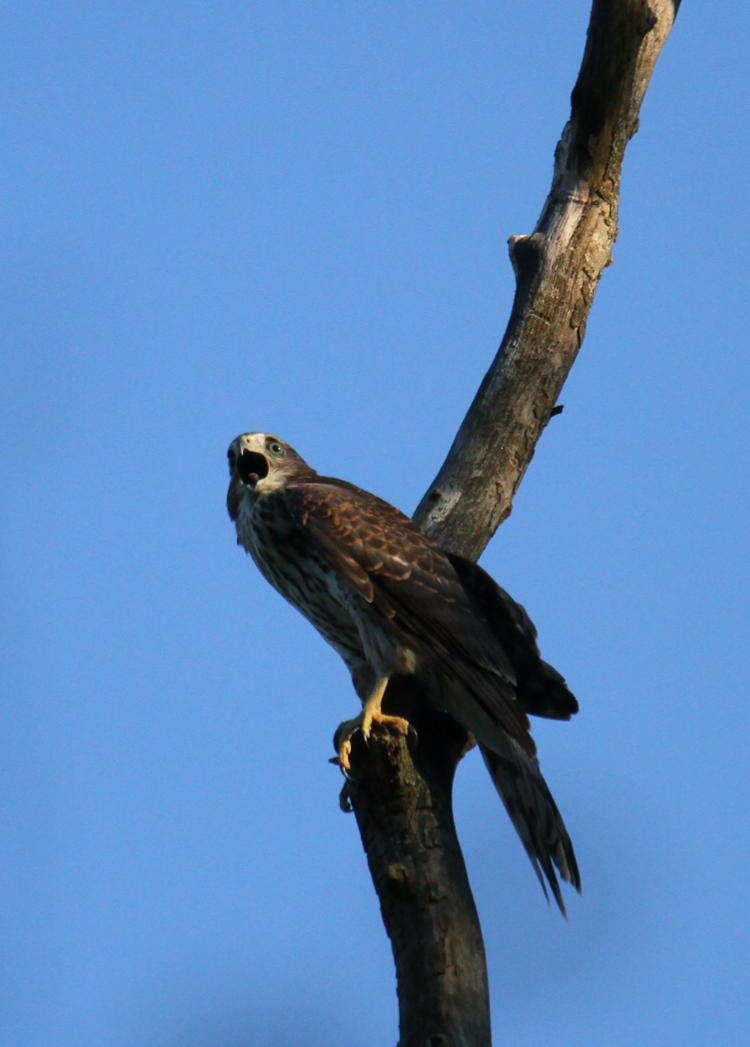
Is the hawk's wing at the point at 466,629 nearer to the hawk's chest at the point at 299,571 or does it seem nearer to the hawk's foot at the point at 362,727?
the hawk's chest at the point at 299,571

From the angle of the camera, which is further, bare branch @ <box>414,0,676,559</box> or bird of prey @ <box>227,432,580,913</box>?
bare branch @ <box>414,0,676,559</box>

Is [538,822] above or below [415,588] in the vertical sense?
below

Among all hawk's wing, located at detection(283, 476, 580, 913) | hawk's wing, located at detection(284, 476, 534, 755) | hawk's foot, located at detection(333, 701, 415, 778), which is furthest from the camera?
hawk's wing, located at detection(284, 476, 534, 755)

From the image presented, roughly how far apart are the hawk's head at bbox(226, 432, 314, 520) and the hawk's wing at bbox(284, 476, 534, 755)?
0.41m

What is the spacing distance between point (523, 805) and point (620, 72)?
8.39 feet

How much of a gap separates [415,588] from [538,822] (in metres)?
0.87

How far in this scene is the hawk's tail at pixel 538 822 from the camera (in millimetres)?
3857

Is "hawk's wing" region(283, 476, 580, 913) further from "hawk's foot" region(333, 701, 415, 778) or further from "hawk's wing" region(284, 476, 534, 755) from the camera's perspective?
"hawk's foot" region(333, 701, 415, 778)

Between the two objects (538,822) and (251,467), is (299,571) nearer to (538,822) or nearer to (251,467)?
(251,467)

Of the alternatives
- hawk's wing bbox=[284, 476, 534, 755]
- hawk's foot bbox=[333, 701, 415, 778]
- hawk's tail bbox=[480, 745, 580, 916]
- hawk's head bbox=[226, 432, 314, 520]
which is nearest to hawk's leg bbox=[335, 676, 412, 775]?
hawk's foot bbox=[333, 701, 415, 778]

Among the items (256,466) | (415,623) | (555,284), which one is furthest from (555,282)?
(415,623)

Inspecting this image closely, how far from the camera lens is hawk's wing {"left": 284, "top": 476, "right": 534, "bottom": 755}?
4141 millimetres

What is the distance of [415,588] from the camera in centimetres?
443

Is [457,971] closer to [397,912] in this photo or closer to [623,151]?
[397,912]
